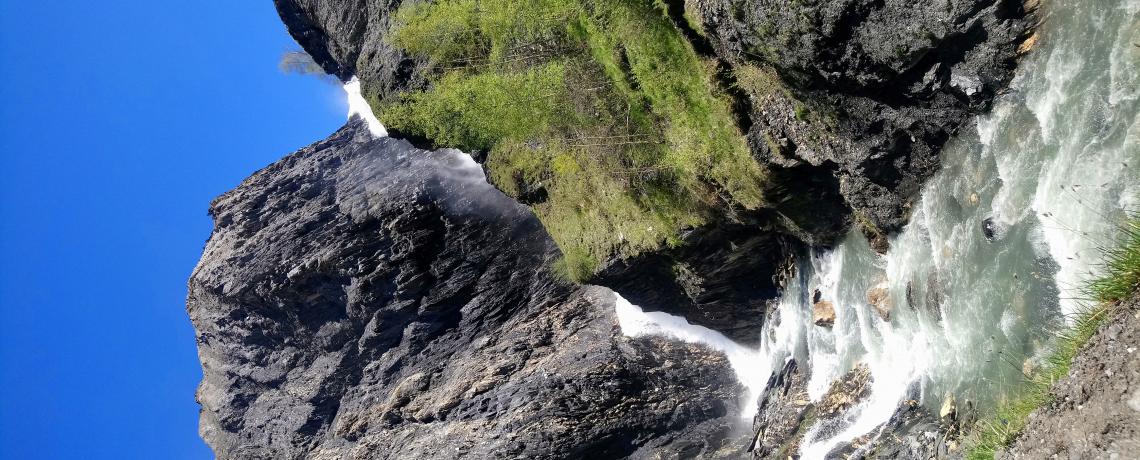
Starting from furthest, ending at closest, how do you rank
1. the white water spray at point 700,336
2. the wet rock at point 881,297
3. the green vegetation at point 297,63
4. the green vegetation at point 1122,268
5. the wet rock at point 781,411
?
the green vegetation at point 297,63 → the white water spray at point 700,336 → the wet rock at point 781,411 → the wet rock at point 881,297 → the green vegetation at point 1122,268

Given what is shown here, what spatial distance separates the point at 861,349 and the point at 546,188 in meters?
8.33

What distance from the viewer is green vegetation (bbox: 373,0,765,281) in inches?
481

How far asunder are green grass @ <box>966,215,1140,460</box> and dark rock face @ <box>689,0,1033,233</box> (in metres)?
2.52

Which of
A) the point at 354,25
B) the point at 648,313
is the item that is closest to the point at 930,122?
the point at 648,313

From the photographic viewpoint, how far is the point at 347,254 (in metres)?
23.0

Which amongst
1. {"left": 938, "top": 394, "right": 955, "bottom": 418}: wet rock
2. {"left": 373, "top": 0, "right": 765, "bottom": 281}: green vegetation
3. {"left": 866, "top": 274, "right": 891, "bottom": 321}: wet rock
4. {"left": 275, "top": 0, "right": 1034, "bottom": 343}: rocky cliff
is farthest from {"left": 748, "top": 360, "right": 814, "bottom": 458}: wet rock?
{"left": 938, "top": 394, "right": 955, "bottom": 418}: wet rock

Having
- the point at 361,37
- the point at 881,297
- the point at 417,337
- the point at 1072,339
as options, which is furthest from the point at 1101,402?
the point at 361,37

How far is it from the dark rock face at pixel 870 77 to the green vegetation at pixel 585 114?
1.02 meters

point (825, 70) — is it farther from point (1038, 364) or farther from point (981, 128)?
point (1038, 364)

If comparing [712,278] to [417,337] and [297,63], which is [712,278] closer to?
[417,337]

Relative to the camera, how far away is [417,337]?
23047 mm

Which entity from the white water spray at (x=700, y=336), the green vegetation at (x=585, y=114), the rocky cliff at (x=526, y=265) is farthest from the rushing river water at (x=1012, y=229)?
the white water spray at (x=700, y=336)

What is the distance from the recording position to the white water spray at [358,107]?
2843cm

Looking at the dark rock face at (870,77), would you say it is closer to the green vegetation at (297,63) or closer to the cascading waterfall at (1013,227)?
the cascading waterfall at (1013,227)
